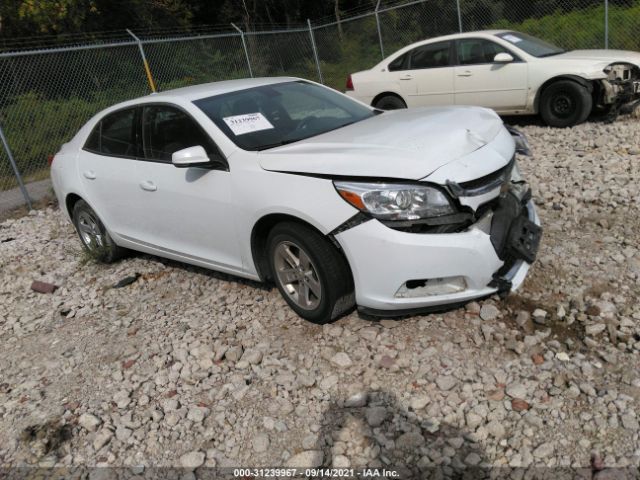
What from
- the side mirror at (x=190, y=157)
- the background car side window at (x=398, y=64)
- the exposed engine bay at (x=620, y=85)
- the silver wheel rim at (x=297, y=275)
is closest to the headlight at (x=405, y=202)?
the silver wheel rim at (x=297, y=275)

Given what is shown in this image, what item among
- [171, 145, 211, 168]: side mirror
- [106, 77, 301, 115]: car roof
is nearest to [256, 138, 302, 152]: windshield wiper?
[171, 145, 211, 168]: side mirror

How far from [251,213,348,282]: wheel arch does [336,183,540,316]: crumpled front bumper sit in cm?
23

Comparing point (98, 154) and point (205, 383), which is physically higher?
point (98, 154)

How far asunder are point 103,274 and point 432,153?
3558 mm

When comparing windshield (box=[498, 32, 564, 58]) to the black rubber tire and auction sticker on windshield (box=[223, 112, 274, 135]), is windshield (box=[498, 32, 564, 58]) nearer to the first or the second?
the black rubber tire

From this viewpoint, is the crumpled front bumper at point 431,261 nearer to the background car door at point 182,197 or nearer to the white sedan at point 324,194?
the white sedan at point 324,194

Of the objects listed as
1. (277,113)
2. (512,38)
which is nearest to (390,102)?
(512,38)

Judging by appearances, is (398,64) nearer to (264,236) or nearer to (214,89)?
(214,89)

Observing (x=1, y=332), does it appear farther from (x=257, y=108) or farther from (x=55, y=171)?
(x=257, y=108)

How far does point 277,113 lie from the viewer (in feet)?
13.6

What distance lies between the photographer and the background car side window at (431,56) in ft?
28.8

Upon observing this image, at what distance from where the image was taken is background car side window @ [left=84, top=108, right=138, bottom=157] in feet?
14.8

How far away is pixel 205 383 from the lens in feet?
10.9

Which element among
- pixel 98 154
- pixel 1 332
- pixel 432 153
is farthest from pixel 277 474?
pixel 98 154
